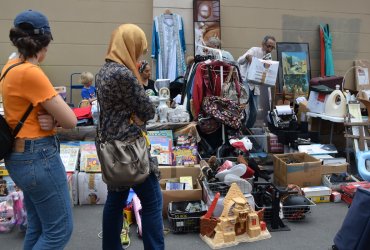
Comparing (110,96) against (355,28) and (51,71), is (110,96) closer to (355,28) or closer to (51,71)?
(51,71)

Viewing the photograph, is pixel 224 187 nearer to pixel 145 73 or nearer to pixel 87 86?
pixel 145 73

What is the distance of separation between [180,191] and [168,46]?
2.88m

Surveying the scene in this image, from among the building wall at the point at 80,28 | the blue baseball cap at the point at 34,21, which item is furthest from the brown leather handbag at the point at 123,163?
the building wall at the point at 80,28

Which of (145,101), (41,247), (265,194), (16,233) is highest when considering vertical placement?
(145,101)

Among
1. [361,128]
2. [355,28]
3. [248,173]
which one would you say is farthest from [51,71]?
[355,28]

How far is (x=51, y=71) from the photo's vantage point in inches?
214

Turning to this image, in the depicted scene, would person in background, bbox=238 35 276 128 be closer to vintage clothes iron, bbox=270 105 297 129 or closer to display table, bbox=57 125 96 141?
vintage clothes iron, bbox=270 105 297 129

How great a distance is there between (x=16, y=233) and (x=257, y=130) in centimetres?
310

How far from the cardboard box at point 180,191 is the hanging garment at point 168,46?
2225mm

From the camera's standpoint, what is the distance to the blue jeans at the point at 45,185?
1655mm

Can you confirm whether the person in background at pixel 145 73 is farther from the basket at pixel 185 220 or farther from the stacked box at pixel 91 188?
the basket at pixel 185 220

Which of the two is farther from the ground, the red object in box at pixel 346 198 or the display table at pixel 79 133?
the display table at pixel 79 133

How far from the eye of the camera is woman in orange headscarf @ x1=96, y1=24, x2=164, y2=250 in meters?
1.94

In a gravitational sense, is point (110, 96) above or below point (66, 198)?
above
